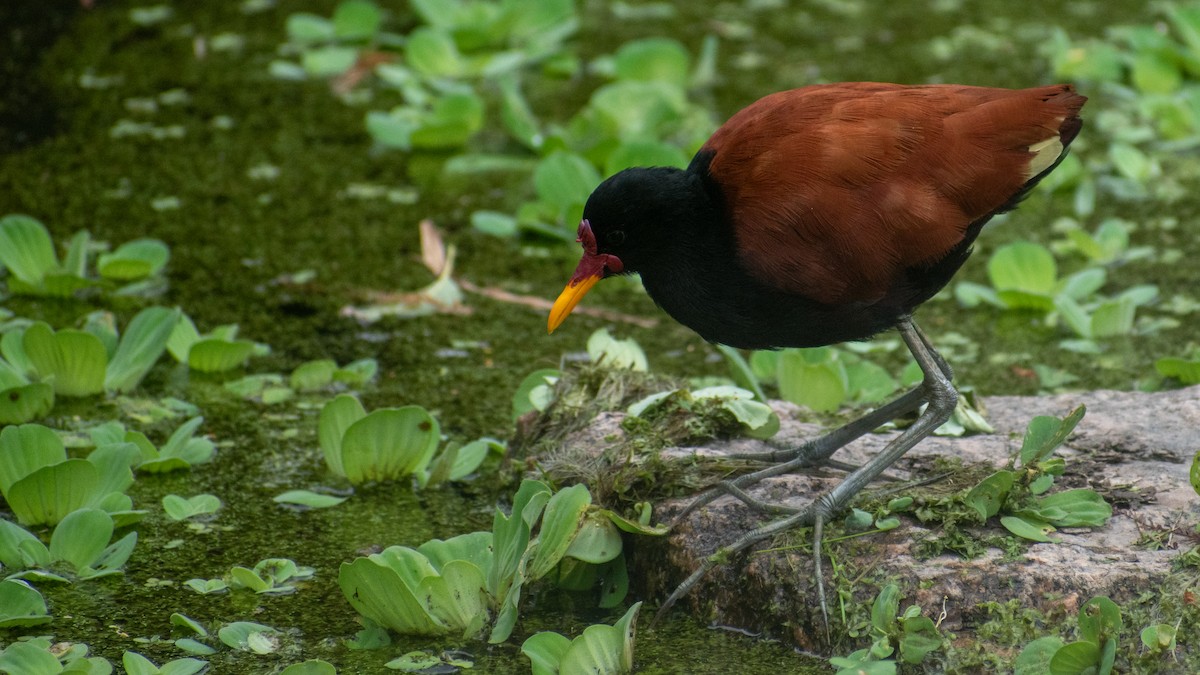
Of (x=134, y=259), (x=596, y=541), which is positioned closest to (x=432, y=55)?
(x=134, y=259)

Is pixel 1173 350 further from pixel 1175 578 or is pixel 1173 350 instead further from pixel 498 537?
pixel 498 537

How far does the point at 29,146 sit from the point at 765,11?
3844mm

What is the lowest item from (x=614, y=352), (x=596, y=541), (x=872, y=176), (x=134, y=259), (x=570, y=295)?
(x=596, y=541)

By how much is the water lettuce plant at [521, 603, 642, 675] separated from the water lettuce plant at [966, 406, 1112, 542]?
84 cm

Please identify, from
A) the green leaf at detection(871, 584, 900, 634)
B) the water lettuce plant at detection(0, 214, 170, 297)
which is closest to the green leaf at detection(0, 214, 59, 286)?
the water lettuce plant at detection(0, 214, 170, 297)

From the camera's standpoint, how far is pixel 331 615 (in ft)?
11.0

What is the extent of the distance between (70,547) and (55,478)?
0.72 ft

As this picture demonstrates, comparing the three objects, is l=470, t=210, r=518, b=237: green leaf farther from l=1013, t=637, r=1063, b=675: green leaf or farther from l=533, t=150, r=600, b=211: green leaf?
l=1013, t=637, r=1063, b=675: green leaf

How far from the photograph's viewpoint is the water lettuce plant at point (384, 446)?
3.81 meters

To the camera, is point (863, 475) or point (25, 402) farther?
point (25, 402)

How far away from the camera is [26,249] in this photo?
4.79 m

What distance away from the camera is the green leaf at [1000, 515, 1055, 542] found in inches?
123

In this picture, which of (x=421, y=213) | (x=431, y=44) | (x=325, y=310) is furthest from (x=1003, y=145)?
(x=431, y=44)

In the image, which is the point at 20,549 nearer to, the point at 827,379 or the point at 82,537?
the point at 82,537
